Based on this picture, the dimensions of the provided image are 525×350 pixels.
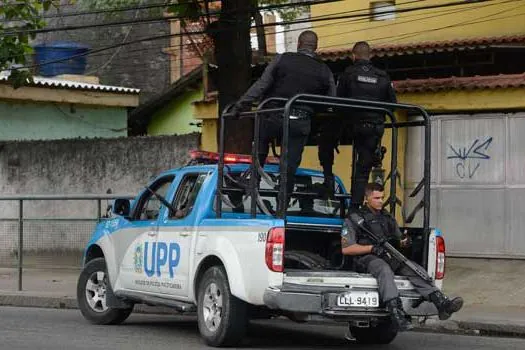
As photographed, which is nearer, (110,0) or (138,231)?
(138,231)

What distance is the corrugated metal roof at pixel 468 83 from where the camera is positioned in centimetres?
1602

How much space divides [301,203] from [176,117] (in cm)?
1918

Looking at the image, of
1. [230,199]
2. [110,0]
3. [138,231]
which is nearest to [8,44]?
[110,0]

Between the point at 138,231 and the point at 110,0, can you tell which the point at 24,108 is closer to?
the point at 110,0

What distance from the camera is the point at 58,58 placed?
2792 centimetres

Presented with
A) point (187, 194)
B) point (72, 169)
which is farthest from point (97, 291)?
point (72, 169)

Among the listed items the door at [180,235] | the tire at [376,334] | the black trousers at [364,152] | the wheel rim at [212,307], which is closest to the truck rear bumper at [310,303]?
the wheel rim at [212,307]

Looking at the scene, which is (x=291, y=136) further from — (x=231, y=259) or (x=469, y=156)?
(x=469, y=156)

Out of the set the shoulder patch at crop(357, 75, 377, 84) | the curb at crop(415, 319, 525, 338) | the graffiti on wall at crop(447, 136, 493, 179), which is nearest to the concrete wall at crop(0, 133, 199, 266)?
the graffiti on wall at crop(447, 136, 493, 179)

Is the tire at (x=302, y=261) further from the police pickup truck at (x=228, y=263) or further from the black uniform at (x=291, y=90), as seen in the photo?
the black uniform at (x=291, y=90)

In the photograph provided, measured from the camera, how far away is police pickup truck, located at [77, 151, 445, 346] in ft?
30.3

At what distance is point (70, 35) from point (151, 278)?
2431cm

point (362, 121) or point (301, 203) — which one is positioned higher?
point (362, 121)

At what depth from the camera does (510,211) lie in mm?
16297
